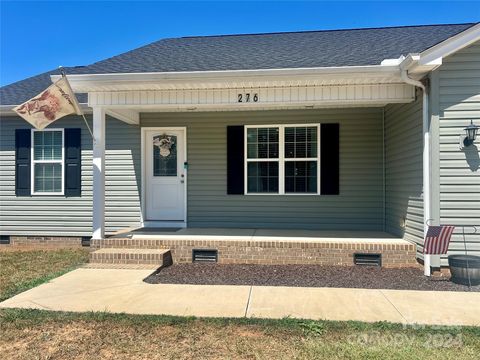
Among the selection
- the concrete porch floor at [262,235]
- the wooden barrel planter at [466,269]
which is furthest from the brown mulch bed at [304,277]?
the concrete porch floor at [262,235]

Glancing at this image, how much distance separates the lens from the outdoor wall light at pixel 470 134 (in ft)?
16.3

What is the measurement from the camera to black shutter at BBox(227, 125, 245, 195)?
7543 millimetres

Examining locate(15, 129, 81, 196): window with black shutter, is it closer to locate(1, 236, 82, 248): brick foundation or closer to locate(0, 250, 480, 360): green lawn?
locate(1, 236, 82, 248): brick foundation

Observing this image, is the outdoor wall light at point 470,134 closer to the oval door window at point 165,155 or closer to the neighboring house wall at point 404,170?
the neighboring house wall at point 404,170

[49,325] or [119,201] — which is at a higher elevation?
[119,201]

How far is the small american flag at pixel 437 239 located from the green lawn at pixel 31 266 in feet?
17.4

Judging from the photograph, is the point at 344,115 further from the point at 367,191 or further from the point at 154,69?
the point at 154,69

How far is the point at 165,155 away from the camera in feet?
25.8

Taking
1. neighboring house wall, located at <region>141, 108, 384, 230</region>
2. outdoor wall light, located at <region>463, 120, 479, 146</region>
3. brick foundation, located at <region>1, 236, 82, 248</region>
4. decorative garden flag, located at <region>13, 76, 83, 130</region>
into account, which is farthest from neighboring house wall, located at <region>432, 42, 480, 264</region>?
brick foundation, located at <region>1, 236, 82, 248</region>

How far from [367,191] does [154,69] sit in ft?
15.5

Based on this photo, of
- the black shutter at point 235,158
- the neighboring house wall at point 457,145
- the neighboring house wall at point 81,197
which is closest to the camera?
the neighboring house wall at point 457,145

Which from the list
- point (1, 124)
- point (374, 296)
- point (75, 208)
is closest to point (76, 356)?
point (374, 296)

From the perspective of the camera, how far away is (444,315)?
12.2 feet

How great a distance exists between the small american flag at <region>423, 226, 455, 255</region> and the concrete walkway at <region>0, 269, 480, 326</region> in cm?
63
